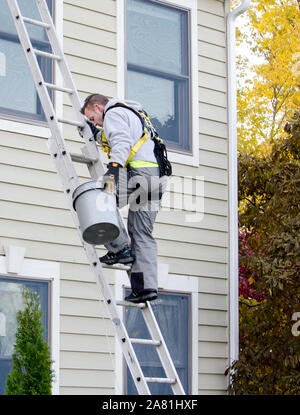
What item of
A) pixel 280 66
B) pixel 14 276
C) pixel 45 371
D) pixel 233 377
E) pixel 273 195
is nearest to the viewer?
pixel 45 371

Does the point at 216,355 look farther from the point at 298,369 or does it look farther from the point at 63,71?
the point at 63,71

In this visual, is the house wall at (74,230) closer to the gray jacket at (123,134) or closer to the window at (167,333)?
the window at (167,333)

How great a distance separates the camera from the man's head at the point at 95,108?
6.85 m

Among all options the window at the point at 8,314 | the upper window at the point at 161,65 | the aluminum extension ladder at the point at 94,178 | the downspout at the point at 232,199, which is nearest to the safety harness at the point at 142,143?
the aluminum extension ladder at the point at 94,178

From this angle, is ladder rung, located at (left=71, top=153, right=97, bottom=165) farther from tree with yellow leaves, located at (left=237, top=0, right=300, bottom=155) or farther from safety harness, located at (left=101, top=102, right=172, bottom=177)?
tree with yellow leaves, located at (left=237, top=0, right=300, bottom=155)

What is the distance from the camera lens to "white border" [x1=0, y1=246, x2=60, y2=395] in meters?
8.43

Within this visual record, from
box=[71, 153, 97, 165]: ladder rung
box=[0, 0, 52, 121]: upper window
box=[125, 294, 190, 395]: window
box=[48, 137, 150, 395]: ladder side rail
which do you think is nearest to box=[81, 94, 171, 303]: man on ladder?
box=[48, 137, 150, 395]: ladder side rail

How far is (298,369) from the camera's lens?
34.1 feet

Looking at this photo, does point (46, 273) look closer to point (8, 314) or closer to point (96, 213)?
point (8, 314)

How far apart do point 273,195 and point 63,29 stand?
3.60m

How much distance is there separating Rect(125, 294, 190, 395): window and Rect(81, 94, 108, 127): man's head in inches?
124

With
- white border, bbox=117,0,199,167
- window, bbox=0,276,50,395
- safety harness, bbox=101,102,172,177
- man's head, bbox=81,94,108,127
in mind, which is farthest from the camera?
white border, bbox=117,0,199,167

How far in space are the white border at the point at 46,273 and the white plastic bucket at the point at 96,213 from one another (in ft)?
7.51
